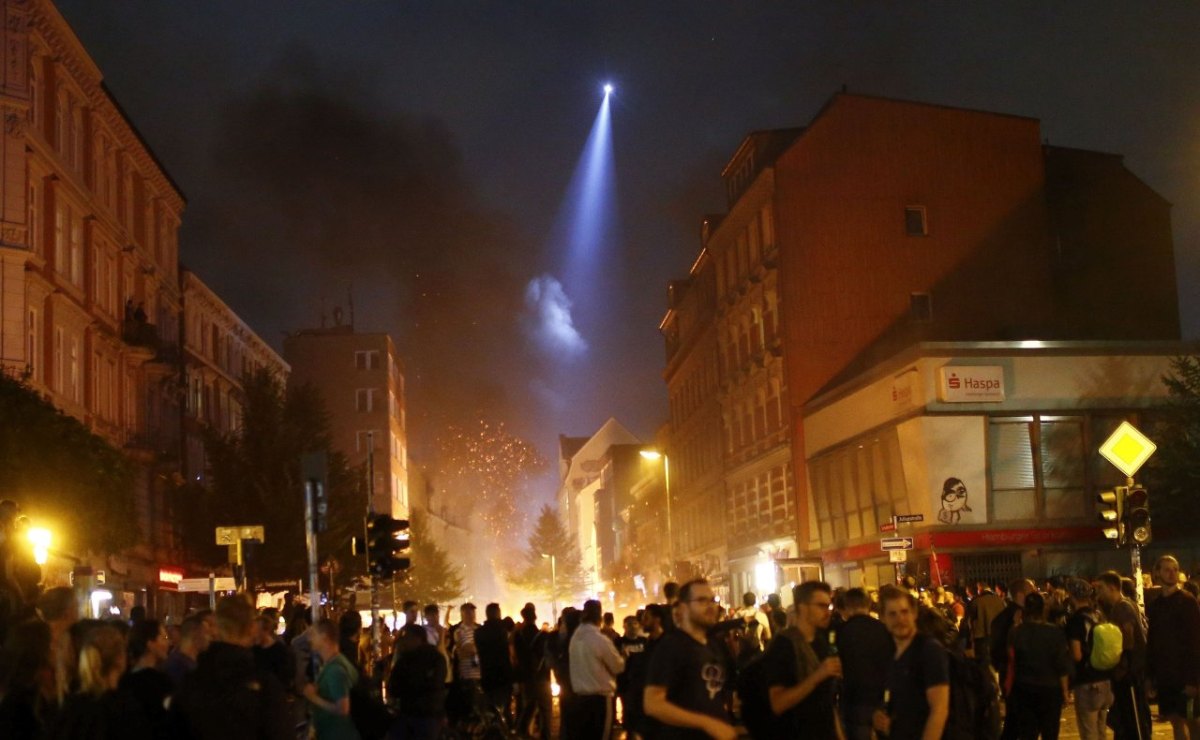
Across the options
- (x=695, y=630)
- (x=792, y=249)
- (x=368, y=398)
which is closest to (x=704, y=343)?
(x=792, y=249)

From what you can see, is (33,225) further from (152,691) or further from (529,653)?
(152,691)

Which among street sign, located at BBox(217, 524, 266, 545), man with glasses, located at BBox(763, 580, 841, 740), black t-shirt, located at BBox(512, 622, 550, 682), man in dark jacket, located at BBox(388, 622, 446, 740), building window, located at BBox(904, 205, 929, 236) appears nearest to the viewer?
man with glasses, located at BBox(763, 580, 841, 740)

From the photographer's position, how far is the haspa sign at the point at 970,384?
1646 inches

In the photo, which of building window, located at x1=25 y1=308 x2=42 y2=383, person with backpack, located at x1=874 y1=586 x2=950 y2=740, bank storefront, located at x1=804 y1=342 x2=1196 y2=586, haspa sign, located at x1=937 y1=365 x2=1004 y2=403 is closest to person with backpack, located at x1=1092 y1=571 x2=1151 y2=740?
person with backpack, located at x1=874 y1=586 x2=950 y2=740

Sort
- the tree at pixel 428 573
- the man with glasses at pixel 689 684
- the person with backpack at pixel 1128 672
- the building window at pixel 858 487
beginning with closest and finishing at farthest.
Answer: the man with glasses at pixel 689 684 → the person with backpack at pixel 1128 672 → the building window at pixel 858 487 → the tree at pixel 428 573

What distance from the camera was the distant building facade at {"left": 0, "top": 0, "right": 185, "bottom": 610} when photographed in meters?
39.1

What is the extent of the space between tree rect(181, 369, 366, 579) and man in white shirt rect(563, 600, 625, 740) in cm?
4309

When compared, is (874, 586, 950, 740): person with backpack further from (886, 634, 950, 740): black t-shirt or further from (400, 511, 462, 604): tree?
Answer: (400, 511, 462, 604): tree

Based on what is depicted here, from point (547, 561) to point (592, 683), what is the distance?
133 metres

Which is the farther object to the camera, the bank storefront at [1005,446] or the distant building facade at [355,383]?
the distant building facade at [355,383]

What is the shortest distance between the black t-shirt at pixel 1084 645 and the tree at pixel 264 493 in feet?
148

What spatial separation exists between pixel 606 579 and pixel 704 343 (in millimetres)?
53066

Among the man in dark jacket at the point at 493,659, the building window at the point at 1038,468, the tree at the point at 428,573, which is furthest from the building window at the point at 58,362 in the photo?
the tree at the point at 428,573

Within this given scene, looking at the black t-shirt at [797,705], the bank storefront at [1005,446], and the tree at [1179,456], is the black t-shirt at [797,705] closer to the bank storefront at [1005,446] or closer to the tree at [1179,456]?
the bank storefront at [1005,446]
